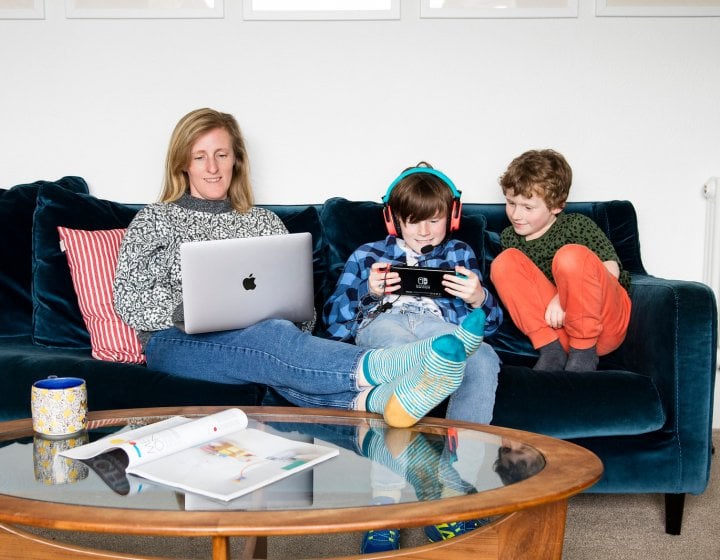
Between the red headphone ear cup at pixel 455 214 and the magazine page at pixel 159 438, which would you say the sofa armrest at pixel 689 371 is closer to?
the red headphone ear cup at pixel 455 214

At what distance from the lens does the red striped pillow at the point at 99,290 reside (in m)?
2.15

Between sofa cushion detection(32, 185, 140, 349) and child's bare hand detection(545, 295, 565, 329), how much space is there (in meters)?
1.31

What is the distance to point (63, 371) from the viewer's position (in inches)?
72.6

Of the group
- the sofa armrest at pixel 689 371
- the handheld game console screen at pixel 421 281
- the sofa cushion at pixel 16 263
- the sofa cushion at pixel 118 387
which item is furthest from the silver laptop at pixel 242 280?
the sofa armrest at pixel 689 371

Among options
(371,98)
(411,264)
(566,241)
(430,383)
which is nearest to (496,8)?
(371,98)

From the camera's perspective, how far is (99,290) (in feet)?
7.23

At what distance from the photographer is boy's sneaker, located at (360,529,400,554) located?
1.54m

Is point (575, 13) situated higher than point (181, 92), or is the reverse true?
point (575, 13)

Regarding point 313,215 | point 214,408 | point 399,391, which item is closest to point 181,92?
point 313,215

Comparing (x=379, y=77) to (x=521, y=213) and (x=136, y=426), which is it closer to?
(x=521, y=213)

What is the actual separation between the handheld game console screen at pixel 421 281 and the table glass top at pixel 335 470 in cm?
69

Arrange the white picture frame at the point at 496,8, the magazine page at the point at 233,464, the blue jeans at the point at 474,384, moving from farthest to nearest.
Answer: the white picture frame at the point at 496,8, the blue jeans at the point at 474,384, the magazine page at the point at 233,464

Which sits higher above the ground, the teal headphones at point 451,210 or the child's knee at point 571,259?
the teal headphones at point 451,210

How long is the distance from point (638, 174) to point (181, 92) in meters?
1.62
